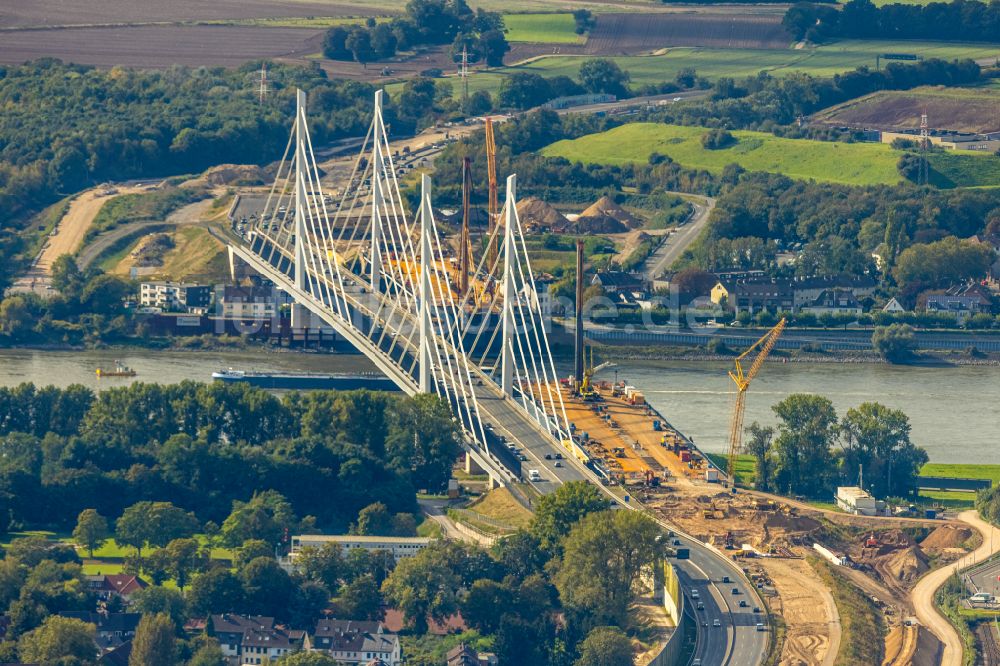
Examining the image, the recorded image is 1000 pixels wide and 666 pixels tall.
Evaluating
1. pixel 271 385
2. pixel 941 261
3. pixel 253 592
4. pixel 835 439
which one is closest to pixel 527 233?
pixel 941 261

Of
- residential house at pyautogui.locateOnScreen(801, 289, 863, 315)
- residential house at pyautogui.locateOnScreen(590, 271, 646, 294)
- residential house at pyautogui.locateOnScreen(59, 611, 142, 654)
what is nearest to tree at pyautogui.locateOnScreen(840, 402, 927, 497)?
residential house at pyautogui.locateOnScreen(59, 611, 142, 654)

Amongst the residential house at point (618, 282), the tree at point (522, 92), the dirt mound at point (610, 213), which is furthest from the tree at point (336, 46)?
the residential house at point (618, 282)

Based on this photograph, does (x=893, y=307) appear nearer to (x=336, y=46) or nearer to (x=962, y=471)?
(x=962, y=471)

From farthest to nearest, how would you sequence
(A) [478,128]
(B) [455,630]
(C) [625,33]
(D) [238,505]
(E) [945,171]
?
1. (C) [625,33]
2. (A) [478,128]
3. (E) [945,171]
4. (D) [238,505]
5. (B) [455,630]

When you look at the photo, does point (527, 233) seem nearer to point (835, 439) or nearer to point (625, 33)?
point (835, 439)

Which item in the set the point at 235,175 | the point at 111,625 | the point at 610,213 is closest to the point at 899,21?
the point at 610,213

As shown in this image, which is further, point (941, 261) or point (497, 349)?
point (941, 261)

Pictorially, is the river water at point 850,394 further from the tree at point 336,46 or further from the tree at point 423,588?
the tree at point 336,46
